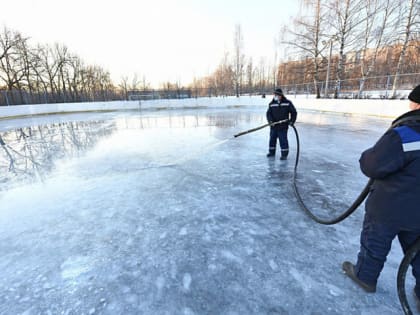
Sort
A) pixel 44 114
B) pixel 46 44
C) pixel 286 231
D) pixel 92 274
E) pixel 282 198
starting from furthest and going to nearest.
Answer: pixel 46 44 → pixel 44 114 → pixel 282 198 → pixel 286 231 → pixel 92 274

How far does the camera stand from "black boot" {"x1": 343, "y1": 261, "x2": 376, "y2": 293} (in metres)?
1.45

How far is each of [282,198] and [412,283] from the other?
147 centimetres

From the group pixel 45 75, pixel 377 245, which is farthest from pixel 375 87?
pixel 45 75

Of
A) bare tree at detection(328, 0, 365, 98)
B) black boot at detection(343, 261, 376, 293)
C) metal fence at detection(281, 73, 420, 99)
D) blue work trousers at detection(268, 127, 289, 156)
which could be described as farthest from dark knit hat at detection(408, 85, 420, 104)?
bare tree at detection(328, 0, 365, 98)

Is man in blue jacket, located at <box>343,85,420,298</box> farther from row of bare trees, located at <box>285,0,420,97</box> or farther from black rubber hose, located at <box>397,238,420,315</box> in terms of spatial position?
row of bare trees, located at <box>285,0,420,97</box>

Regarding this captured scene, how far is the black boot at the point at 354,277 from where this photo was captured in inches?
56.9

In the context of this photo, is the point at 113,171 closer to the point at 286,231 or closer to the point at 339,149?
the point at 286,231

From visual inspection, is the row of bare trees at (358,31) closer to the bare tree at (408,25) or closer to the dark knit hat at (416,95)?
the bare tree at (408,25)

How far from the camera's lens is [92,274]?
1688 mm

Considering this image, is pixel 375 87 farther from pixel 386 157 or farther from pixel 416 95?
pixel 386 157

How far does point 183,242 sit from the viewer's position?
6.68 ft

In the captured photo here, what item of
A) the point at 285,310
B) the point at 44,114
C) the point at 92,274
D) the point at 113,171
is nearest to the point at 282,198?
the point at 285,310

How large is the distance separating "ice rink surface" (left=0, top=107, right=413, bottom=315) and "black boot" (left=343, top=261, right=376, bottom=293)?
0.04m

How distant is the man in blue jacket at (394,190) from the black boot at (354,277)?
0.12 m
